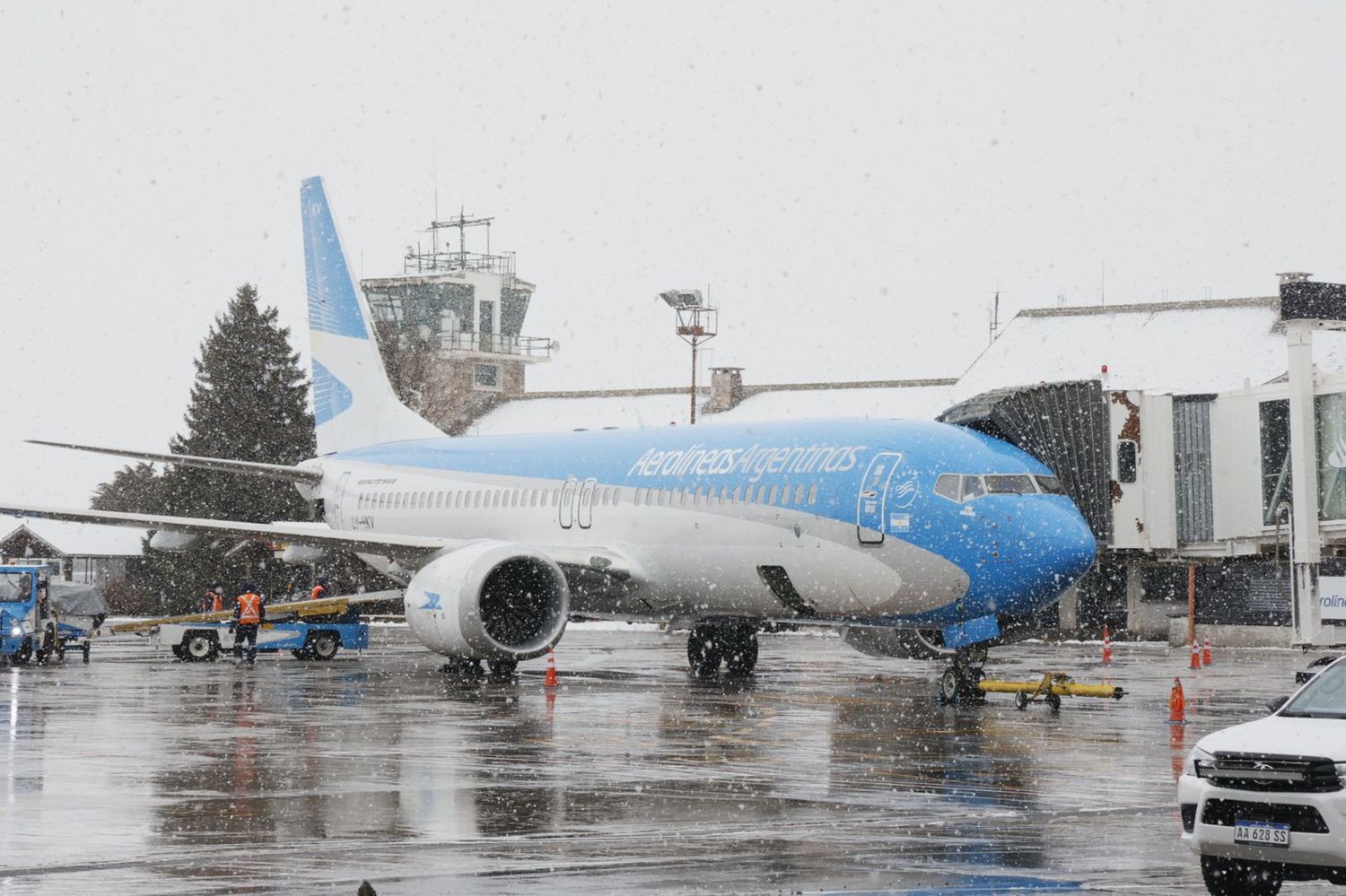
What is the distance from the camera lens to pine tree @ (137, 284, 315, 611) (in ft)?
190

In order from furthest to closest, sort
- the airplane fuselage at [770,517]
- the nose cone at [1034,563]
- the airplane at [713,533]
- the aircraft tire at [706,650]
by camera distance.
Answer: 1. the aircraft tire at [706,650]
2. the airplane at [713,533]
3. the airplane fuselage at [770,517]
4. the nose cone at [1034,563]

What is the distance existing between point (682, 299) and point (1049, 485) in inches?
1369

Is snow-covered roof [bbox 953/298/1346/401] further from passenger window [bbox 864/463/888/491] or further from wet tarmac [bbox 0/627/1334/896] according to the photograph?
passenger window [bbox 864/463/888/491]

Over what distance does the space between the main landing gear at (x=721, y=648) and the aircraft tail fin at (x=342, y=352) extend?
7896mm

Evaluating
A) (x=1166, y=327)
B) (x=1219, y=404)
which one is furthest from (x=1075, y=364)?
(x=1219, y=404)

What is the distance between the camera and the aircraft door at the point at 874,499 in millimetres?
22031

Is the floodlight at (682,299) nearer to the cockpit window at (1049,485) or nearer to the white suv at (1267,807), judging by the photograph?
the cockpit window at (1049,485)

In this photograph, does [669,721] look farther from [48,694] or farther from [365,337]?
[365,337]

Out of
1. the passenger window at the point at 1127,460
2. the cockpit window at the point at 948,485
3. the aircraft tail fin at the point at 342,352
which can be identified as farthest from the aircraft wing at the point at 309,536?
the passenger window at the point at 1127,460

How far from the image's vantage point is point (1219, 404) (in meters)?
35.1

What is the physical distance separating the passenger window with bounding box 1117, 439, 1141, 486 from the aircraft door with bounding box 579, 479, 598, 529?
1274 cm

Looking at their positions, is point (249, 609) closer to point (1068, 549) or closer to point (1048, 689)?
point (1048, 689)

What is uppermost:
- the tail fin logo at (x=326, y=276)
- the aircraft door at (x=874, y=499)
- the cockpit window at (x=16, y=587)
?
the tail fin logo at (x=326, y=276)

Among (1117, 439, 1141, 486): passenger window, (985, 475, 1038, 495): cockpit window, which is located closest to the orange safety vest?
(985, 475, 1038, 495): cockpit window
